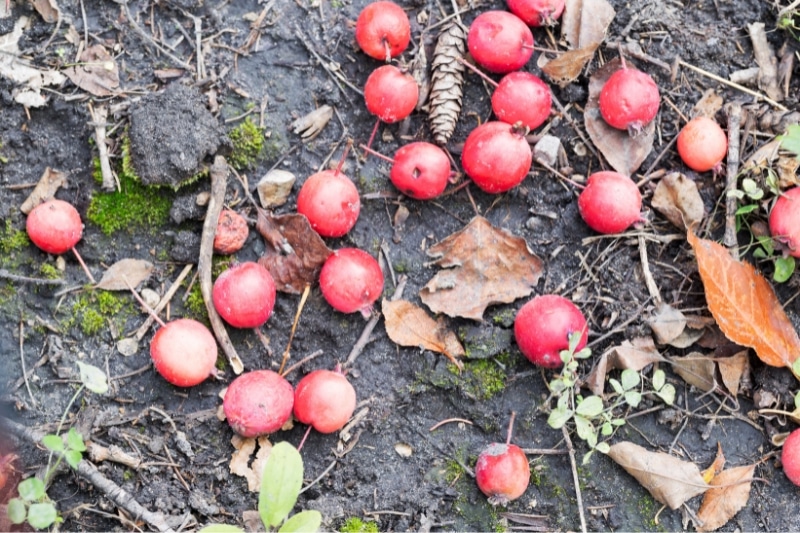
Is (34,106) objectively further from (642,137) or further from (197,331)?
(642,137)

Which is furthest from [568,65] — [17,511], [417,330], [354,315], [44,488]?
[17,511]

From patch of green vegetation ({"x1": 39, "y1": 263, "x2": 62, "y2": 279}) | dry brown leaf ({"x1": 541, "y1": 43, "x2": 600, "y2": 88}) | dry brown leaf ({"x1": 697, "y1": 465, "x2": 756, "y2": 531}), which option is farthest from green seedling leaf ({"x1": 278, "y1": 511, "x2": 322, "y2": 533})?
dry brown leaf ({"x1": 541, "y1": 43, "x2": 600, "y2": 88})

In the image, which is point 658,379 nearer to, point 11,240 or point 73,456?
point 73,456

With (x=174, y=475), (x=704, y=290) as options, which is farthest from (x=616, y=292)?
(x=174, y=475)

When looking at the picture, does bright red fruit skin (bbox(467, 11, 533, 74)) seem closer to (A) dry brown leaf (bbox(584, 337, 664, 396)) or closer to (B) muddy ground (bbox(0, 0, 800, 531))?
(B) muddy ground (bbox(0, 0, 800, 531))


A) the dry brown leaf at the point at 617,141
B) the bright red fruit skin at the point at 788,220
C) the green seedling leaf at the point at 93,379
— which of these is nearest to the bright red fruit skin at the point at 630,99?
the dry brown leaf at the point at 617,141
